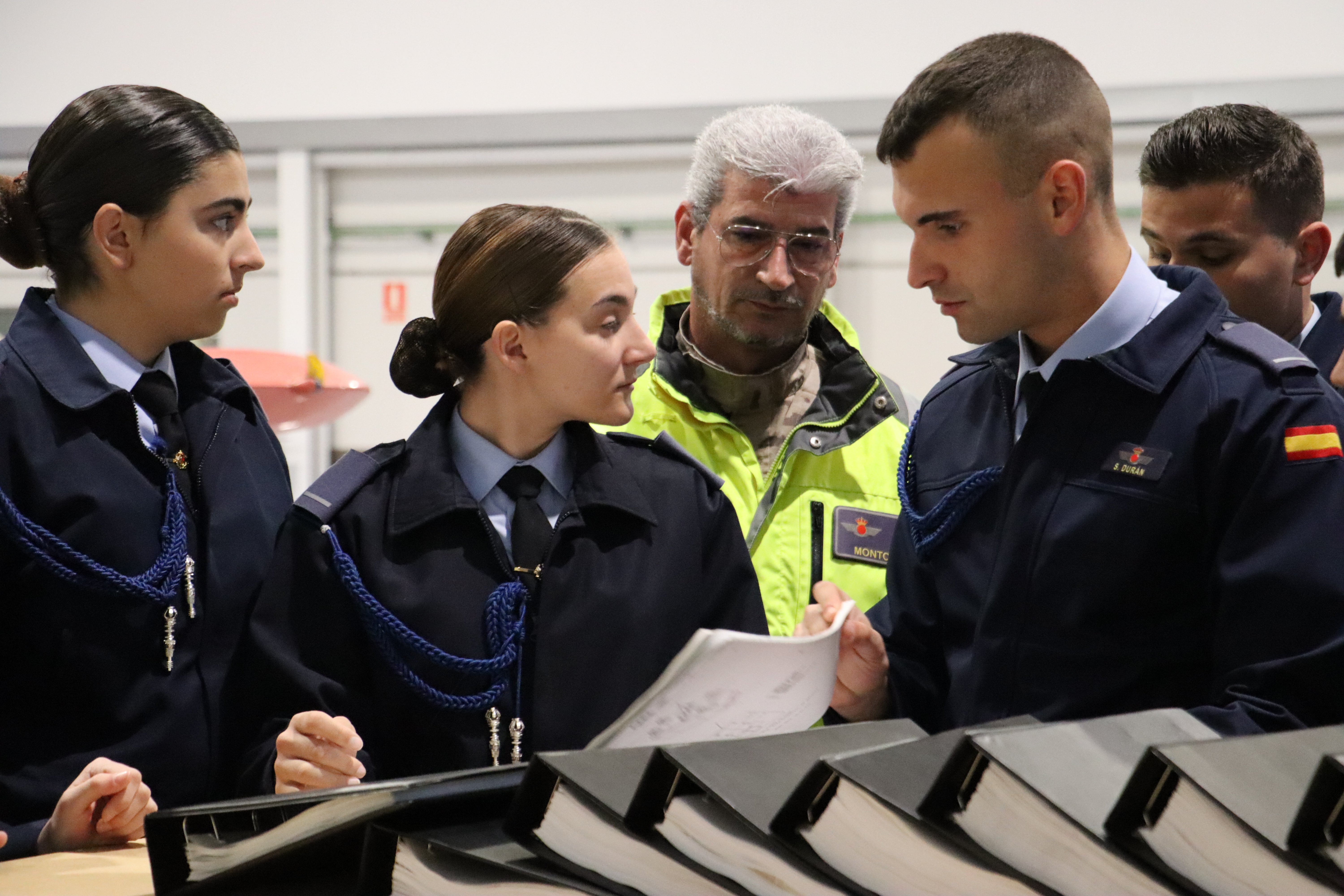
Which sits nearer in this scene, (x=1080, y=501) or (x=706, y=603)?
(x=1080, y=501)

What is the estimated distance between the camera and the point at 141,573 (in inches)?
58.4

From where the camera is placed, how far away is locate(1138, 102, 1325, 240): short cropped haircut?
6.12 feet

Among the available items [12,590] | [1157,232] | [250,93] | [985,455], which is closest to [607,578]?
[985,455]

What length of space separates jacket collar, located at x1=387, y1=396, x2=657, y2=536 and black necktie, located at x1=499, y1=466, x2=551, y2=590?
0.04m

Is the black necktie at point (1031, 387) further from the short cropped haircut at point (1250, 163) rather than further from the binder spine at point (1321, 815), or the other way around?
the binder spine at point (1321, 815)

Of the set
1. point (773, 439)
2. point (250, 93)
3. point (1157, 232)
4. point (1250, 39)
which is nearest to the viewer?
point (1157, 232)

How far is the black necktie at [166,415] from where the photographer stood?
157cm

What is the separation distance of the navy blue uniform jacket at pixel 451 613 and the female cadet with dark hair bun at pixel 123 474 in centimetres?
11

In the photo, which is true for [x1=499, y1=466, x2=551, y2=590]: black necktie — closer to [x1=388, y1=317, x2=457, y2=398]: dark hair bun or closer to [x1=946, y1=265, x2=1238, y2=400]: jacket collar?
[x1=388, y1=317, x2=457, y2=398]: dark hair bun

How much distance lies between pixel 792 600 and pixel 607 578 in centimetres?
54

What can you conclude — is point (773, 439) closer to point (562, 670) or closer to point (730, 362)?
point (730, 362)

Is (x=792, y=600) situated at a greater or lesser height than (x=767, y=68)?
lesser

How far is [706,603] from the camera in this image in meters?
1.55

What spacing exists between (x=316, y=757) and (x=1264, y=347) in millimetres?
971
